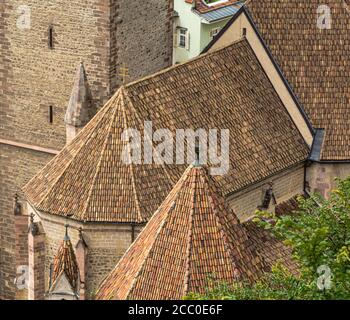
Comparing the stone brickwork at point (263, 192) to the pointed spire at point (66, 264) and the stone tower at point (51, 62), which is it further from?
the pointed spire at point (66, 264)

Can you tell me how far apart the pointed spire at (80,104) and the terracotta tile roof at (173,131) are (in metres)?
3.36

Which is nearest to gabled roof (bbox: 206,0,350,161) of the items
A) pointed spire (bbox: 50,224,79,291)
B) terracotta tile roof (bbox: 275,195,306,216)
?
terracotta tile roof (bbox: 275,195,306,216)

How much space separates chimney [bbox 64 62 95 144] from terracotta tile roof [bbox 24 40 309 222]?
10.8ft

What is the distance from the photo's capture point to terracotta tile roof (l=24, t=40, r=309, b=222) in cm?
5325

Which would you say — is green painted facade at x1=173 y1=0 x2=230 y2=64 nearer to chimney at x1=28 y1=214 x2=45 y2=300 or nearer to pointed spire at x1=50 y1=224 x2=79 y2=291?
chimney at x1=28 y1=214 x2=45 y2=300

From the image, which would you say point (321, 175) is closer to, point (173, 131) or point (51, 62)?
point (173, 131)

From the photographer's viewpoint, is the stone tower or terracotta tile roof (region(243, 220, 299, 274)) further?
the stone tower

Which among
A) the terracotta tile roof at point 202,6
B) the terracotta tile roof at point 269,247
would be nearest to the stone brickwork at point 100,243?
the terracotta tile roof at point 269,247

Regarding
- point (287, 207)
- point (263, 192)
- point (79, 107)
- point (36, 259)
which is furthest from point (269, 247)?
point (79, 107)

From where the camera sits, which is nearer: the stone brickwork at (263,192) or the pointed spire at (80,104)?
the stone brickwork at (263,192)

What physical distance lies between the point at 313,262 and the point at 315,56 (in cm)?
1883

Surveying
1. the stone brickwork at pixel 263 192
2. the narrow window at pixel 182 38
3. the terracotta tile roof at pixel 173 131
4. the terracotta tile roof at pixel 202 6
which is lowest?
the stone brickwork at pixel 263 192

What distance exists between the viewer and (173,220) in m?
47.5

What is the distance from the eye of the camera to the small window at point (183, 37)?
81.7 meters
